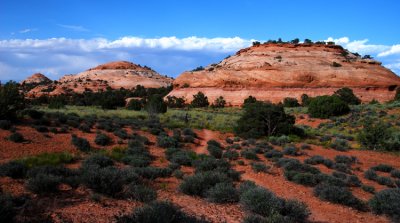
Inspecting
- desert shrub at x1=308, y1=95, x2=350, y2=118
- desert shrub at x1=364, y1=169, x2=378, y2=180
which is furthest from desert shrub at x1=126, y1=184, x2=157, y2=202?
desert shrub at x1=308, y1=95, x2=350, y2=118

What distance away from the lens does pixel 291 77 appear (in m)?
65.9

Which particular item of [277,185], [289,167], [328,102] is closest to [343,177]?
[289,167]

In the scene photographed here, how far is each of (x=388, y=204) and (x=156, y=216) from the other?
259 inches

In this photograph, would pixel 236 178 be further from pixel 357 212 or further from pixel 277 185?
pixel 357 212

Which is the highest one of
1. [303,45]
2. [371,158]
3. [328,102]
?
[303,45]

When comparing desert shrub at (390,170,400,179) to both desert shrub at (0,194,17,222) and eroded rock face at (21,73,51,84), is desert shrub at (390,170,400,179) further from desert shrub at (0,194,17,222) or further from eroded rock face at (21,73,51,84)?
eroded rock face at (21,73,51,84)

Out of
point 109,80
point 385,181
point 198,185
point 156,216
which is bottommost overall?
point 385,181

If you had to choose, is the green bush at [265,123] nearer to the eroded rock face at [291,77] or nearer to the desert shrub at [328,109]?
the desert shrub at [328,109]

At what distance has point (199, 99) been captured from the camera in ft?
214

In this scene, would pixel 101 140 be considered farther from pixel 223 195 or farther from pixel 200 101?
pixel 200 101

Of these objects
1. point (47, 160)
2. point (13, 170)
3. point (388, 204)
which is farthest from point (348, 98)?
point (13, 170)

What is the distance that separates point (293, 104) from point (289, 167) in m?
44.4

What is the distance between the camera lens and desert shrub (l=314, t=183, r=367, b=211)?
955 centimetres

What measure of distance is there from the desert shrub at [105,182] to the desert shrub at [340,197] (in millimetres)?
5903
